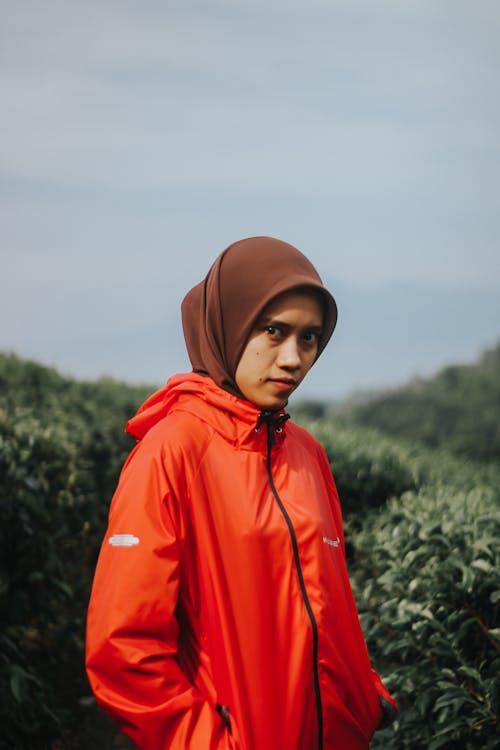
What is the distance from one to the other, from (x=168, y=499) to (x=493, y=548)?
7.78ft

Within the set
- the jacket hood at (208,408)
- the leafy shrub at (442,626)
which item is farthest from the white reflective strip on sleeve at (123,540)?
the leafy shrub at (442,626)

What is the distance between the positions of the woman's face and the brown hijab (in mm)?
31

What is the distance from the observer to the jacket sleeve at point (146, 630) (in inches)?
69.9

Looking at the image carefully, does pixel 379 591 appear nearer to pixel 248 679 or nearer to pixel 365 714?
pixel 365 714

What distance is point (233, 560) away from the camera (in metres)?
1.91

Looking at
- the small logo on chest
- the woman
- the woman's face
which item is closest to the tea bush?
the woman

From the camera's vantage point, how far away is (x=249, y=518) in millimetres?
1930

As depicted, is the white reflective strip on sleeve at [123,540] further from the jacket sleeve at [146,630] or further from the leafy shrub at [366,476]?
the leafy shrub at [366,476]

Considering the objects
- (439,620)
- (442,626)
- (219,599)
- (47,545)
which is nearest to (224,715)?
(219,599)

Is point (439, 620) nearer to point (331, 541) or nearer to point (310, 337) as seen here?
point (331, 541)

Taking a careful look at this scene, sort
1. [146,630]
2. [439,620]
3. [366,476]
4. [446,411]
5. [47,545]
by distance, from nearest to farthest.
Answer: [146,630]
[439,620]
[47,545]
[366,476]
[446,411]

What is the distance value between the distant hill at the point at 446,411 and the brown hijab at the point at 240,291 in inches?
423

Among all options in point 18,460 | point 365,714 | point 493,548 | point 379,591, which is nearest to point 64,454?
point 18,460

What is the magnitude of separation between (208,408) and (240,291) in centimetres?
30
